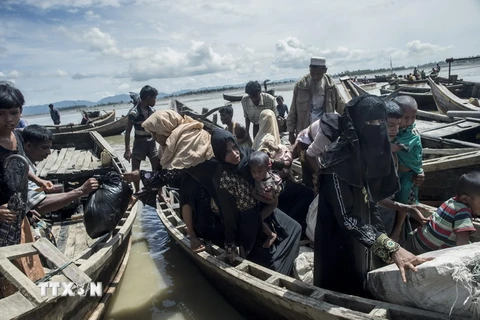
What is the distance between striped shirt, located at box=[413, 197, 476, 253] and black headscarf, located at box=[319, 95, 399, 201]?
2.06ft

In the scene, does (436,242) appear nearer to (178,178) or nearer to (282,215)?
(282,215)

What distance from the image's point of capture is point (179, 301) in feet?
13.2

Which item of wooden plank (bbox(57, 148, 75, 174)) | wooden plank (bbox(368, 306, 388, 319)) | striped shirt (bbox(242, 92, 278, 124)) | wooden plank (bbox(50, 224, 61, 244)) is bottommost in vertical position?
wooden plank (bbox(50, 224, 61, 244))

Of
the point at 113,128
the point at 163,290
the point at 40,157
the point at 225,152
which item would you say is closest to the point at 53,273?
the point at 40,157

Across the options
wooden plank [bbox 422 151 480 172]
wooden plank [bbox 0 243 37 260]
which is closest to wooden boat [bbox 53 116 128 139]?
wooden plank [bbox 0 243 37 260]

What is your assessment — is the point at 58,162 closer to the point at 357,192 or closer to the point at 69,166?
the point at 69,166

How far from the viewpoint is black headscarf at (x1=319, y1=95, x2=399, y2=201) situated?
1.89 m

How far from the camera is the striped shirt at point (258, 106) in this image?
5523 millimetres

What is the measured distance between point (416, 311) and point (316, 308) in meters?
0.55

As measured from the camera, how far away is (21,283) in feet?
6.64

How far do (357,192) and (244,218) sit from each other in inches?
49.8

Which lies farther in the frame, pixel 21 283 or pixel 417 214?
pixel 417 214

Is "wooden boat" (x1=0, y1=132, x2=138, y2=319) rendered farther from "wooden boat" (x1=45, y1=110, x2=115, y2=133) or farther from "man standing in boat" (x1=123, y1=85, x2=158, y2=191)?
"wooden boat" (x1=45, y1=110, x2=115, y2=133)

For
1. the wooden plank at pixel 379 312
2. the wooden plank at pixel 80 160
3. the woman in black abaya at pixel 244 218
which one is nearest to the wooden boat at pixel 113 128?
the wooden plank at pixel 80 160
